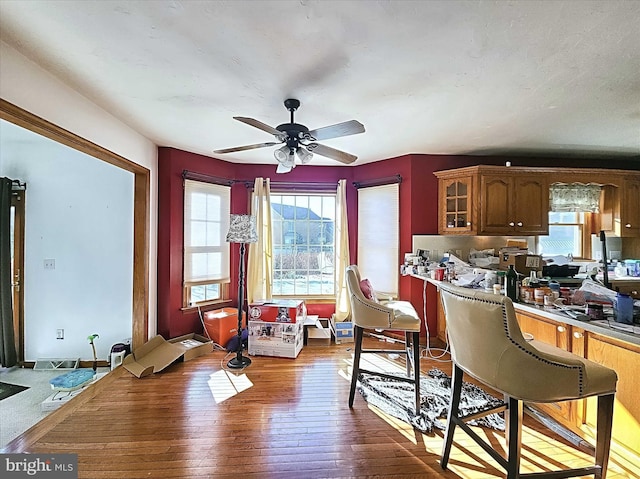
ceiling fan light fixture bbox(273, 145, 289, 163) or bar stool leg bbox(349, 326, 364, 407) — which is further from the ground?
ceiling fan light fixture bbox(273, 145, 289, 163)

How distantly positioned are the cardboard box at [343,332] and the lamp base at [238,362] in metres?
1.18

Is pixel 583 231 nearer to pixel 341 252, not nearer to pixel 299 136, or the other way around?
pixel 341 252

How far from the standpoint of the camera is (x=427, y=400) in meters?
2.55

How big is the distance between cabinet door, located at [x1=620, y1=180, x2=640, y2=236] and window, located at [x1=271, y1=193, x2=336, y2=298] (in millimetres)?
3588

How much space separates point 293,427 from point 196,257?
2526 mm

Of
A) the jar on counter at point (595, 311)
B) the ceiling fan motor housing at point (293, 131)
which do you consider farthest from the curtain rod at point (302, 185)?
the jar on counter at point (595, 311)

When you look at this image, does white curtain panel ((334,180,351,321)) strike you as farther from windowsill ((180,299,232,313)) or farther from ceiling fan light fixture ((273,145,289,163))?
ceiling fan light fixture ((273,145,289,163))

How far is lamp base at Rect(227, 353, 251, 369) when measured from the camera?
3232mm

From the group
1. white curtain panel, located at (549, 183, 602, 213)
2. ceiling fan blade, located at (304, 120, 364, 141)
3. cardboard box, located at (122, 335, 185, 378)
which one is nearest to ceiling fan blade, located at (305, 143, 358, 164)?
ceiling fan blade, located at (304, 120, 364, 141)

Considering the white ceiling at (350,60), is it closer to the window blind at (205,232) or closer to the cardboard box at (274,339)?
the window blind at (205,232)

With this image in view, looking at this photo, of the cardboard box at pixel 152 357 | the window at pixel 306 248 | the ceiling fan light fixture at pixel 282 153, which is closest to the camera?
the ceiling fan light fixture at pixel 282 153

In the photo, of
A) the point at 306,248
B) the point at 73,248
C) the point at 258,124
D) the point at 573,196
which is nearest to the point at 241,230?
the point at 306,248

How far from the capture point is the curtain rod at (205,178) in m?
3.84

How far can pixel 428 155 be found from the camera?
393 cm
